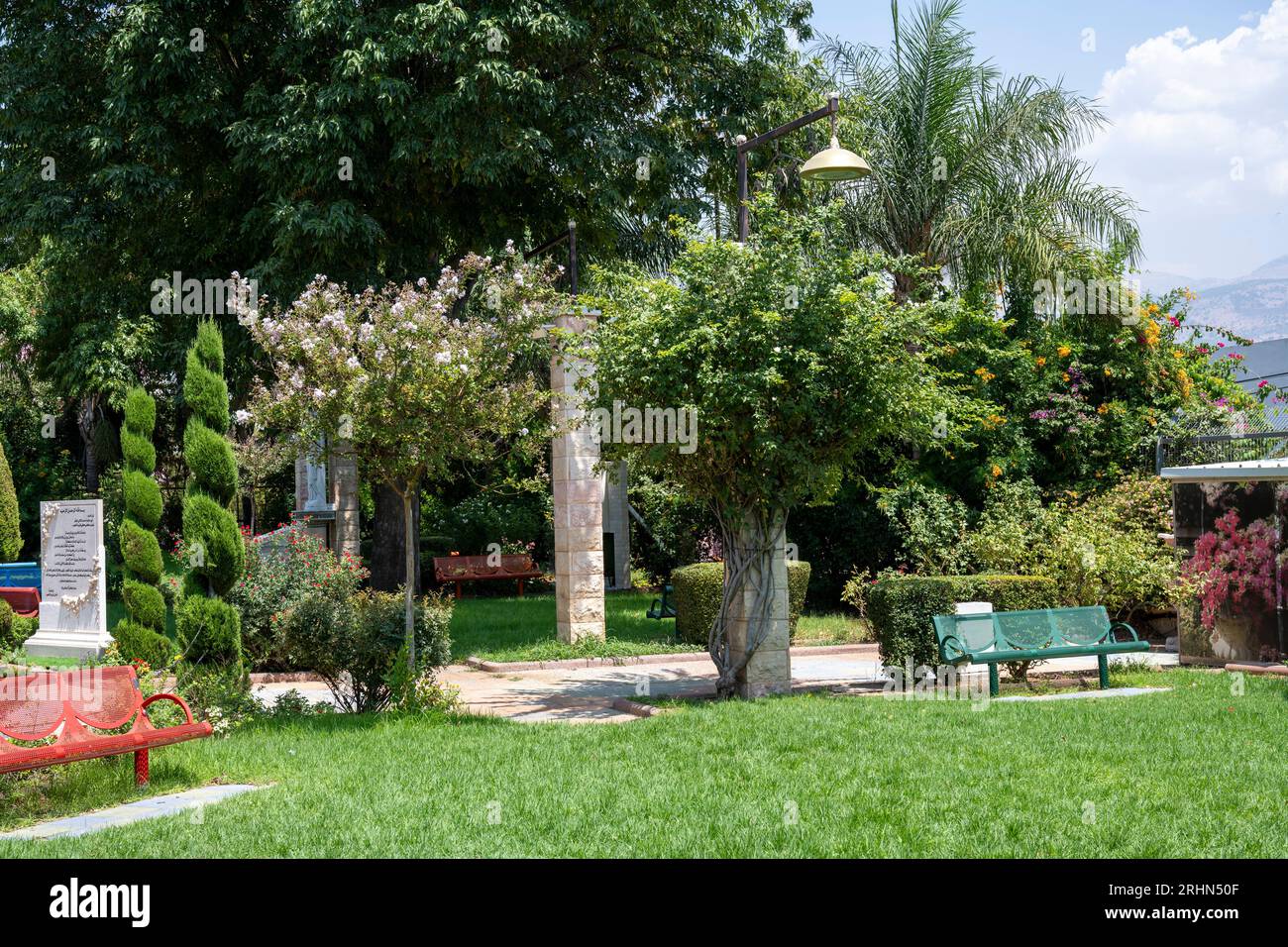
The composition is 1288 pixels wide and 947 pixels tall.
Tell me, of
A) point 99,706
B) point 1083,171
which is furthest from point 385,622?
point 1083,171

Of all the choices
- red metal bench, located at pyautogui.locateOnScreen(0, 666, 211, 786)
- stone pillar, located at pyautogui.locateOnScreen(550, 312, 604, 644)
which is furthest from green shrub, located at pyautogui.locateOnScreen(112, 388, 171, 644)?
stone pillar, located at pyautogui.locateOnScreen(550, 312, 604, 644)

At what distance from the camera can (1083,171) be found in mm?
20734

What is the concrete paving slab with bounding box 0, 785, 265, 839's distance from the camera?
678 cm

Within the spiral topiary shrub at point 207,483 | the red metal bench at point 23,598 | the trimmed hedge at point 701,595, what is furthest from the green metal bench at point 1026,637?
the red metal bench at point 23,598

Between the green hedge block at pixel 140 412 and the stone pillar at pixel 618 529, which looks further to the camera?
the stone pillar at pixel 618 529

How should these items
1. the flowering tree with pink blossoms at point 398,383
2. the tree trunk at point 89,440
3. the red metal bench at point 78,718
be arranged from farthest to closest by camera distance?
the tree trunk at point 89,440
the flowering tree with pink blossoms at point 398,383
the red metal bench at point 78,718

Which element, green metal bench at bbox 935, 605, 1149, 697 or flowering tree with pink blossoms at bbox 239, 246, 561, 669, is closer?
flowering tree with pink blossoms at bbox 239, 246, 561, 669

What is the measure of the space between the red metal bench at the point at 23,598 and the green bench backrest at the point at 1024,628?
14.6 meters

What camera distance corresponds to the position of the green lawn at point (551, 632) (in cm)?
1623

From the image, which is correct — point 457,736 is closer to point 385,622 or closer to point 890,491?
point 385,622

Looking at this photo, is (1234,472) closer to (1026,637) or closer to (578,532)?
(1026,637)

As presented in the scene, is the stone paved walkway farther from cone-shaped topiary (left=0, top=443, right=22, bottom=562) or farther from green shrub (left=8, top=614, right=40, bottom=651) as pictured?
cone-shaped topiary (left=0, top=443, right=22, bottom=562)

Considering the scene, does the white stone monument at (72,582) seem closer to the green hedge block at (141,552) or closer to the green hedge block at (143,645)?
the green hedge block at (141,552)

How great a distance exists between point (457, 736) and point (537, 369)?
1364cm
